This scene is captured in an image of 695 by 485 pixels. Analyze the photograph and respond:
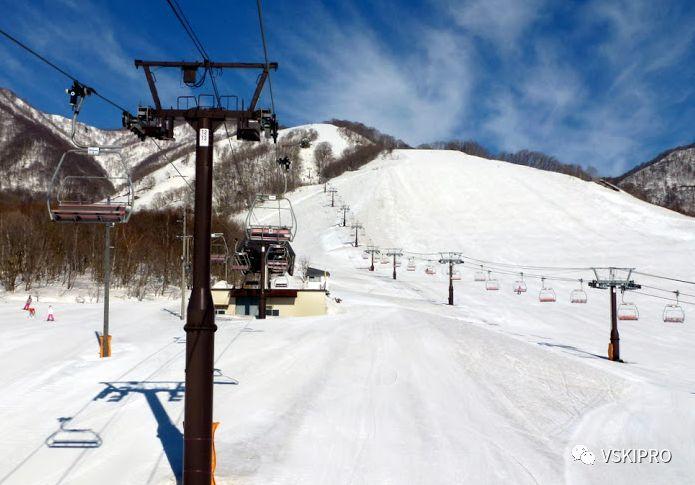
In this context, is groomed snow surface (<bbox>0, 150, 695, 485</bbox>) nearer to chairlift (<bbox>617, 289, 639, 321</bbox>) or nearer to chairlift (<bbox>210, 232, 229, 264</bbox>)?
chairlift (<bbox>617, 289, 639, 321</bbox>)

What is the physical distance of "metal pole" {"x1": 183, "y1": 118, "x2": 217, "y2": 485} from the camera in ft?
24.3

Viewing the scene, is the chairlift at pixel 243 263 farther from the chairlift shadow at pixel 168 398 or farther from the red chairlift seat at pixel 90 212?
the red chairlift seat at pixel 90 212

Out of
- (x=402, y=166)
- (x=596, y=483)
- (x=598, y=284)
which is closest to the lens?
(x=596, y=483)

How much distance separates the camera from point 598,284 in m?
24.5

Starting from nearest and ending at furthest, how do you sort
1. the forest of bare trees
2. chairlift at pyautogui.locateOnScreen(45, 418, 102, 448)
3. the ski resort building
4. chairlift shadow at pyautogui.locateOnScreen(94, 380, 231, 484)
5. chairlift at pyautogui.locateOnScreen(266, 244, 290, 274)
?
chairlift shadow at pyautogui.locateOnScreen(94, 380, 231, 484), chairlift at pyautogui.locateOnScreen(45, 418, 102, 448), chairlift at pyautogui.locateOnScreen(266, 244, 290, 274), the ski resort building, the forest of bare trees

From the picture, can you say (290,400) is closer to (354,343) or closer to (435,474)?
(435,474)

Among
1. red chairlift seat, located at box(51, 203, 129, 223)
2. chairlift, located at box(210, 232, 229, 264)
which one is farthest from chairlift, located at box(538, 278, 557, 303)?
red chairlift seat, located at box(51, 203, 129, 223)

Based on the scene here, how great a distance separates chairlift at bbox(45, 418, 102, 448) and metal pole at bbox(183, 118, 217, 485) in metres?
3.06

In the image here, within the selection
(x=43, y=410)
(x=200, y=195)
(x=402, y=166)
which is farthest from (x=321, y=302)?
(x=402, y=166)

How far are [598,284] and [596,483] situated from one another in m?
15.8

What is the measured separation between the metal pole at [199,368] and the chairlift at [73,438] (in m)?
3.06

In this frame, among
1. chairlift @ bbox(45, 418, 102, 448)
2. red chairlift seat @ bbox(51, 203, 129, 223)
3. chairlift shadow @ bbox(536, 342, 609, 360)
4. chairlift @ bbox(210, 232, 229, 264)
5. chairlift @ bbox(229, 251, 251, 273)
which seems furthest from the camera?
chairlift @ bbox(229, 251, 251, 273)

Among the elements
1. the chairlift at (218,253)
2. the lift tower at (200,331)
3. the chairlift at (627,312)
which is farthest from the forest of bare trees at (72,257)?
the lift tower at (200,331)

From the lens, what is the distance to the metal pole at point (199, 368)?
739 centimetres
